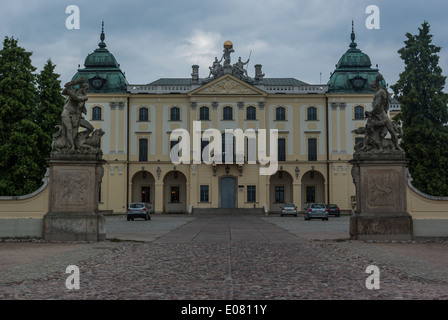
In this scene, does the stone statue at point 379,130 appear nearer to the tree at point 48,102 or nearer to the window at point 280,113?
the tree at point 48,102

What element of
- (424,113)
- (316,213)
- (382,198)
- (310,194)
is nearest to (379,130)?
(382,198)

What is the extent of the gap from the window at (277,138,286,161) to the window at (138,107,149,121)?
14.2 metres

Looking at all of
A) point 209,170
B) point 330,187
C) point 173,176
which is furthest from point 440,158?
point 173,176

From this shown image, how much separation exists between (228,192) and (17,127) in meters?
26.3

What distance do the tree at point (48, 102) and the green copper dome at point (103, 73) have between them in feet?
56.3

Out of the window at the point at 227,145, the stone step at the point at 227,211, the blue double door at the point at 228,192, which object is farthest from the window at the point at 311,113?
the stone step at the point at 227,211

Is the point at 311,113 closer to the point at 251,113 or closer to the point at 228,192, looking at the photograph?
the point at 251,113

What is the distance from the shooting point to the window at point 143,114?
183 feet

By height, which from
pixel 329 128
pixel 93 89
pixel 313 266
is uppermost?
pixel 93 89

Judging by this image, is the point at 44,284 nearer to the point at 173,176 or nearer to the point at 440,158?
the point at 440,158

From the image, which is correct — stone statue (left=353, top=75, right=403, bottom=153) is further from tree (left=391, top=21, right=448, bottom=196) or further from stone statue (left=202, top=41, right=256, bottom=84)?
stone statue (left=202, top=41, right=256, bottom=84)

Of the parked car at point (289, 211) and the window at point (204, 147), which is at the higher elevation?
the window at point (204, 147)
